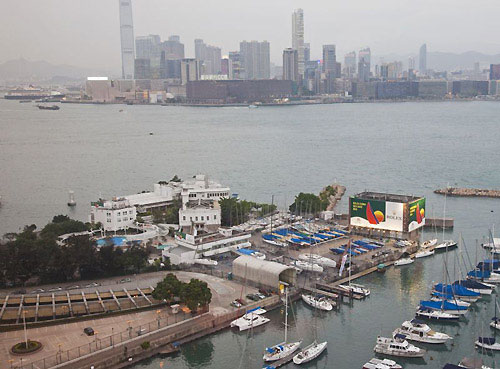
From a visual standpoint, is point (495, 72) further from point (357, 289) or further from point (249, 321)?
point (249, 321)

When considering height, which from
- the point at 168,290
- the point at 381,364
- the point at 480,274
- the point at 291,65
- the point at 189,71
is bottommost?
the point at 381,364

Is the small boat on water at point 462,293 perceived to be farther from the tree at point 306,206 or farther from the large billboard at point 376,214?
the tree at point 306,206

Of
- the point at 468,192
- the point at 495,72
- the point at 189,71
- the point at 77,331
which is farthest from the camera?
the point at 495,72

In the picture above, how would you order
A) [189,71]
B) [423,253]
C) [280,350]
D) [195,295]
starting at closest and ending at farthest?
[280,350], [195,295], [423,253], [189,71]

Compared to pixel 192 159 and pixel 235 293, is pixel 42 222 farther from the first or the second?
pixel 192 159

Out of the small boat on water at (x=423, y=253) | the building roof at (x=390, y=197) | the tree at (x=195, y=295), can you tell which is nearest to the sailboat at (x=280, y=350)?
the tree at (x=195, y=295)

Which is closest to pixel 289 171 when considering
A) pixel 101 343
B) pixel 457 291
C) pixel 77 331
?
pixel 457 291
